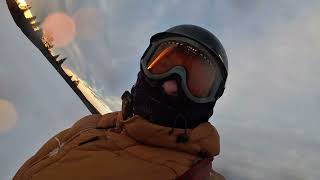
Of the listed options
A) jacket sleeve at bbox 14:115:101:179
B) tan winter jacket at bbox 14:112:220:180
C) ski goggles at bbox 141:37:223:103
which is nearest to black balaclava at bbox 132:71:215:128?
ski goggles at bbox 141:37:223:103

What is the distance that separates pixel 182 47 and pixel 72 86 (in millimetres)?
3621

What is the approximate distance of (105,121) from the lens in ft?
15.9

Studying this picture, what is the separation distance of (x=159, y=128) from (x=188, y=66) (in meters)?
1.21

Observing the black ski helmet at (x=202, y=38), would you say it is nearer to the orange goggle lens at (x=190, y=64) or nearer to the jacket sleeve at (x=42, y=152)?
the orange goggle lens at (x=190, y=64)

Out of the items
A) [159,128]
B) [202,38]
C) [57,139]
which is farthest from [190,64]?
[57,139]

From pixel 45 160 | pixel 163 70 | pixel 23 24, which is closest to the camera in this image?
pixel 45 160

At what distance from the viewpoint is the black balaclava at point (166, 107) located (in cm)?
457

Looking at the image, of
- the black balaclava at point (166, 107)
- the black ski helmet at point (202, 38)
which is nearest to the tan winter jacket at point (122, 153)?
the black balaclava at point (166, 107)

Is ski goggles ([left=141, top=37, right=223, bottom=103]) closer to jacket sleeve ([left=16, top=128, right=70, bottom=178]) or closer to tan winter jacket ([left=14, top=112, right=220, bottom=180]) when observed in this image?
tan winter jacket ([left=14, top=112, right=220, bottom=180])

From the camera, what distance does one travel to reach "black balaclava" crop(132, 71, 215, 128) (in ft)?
15.0

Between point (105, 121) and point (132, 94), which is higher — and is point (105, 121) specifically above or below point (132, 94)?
below

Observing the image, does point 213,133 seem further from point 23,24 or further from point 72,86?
point 23,24

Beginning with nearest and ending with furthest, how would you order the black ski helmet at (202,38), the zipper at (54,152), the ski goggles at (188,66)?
the zipper at (54,152) → the ski goggles at (188,66) → the black ski helmet at (202,38)

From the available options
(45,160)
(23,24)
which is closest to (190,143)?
(45,160)
